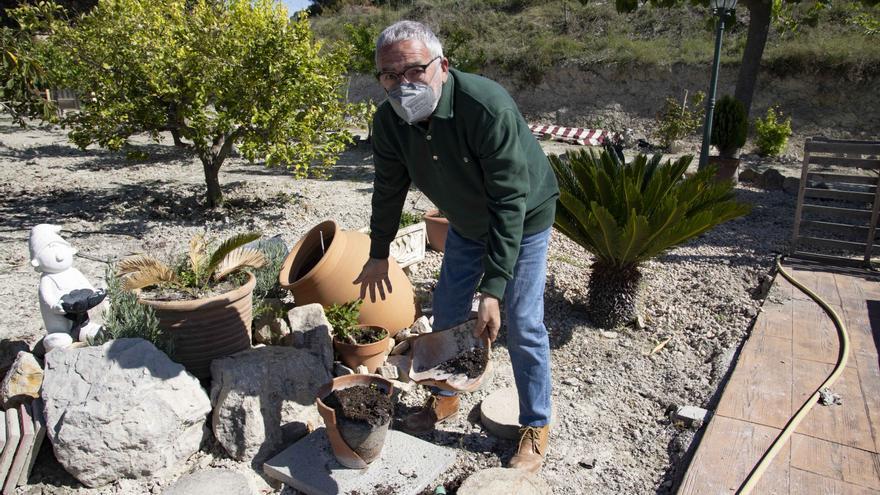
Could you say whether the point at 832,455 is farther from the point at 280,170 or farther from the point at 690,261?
the point at 280,170

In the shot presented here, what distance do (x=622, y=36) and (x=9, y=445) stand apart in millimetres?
21880

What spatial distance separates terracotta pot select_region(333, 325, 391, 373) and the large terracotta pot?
244mm

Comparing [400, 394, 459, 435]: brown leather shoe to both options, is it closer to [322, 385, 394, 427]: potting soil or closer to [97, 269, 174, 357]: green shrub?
[322, 385, 394, 427]: potting soil

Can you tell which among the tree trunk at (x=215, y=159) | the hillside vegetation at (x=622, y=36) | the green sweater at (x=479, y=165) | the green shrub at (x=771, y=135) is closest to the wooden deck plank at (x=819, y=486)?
the green sweater at (x=479, y=165)

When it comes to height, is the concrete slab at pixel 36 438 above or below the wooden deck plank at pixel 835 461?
above

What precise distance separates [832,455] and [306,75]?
5.34 m

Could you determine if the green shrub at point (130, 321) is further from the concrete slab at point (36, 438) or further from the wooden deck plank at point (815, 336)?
the wooden deck plank at point (815, 336)

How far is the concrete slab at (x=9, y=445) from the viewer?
2197 millimetres

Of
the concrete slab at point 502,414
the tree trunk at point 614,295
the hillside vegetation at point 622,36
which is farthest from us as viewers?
the hillside vegetation at point 622,36

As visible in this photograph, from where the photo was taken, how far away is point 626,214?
374cm

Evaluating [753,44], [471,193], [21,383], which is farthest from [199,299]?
[753,44]

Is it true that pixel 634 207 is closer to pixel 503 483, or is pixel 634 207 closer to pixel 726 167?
pixel 503 483

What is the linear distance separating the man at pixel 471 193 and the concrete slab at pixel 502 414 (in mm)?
159

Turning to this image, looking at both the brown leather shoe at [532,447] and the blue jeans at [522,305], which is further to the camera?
the brown leather shoe at [532,447]
